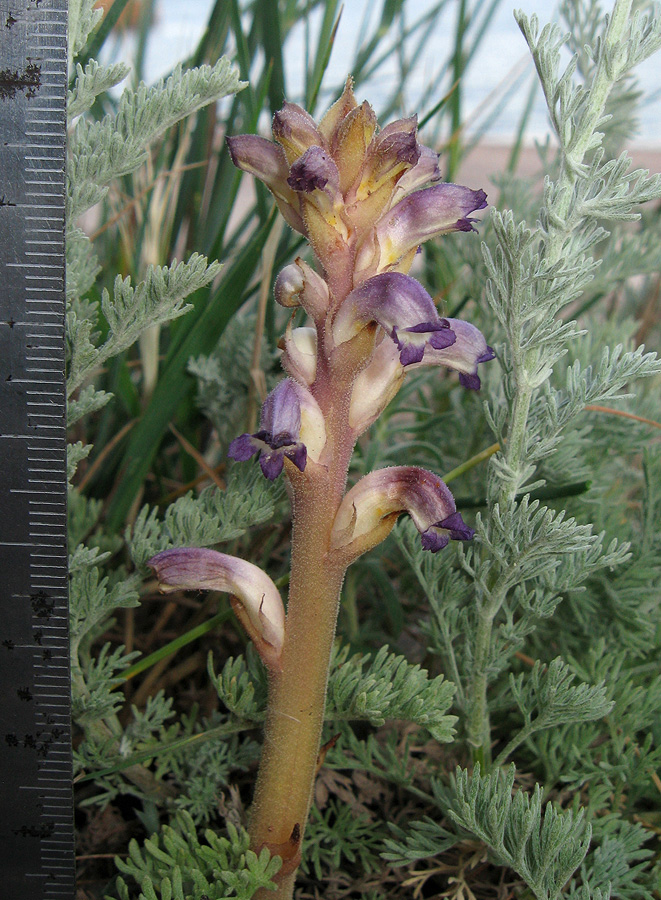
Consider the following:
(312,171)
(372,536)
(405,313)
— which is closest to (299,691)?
(372,536)

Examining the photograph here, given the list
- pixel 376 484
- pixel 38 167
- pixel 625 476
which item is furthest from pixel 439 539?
pixel 625 476

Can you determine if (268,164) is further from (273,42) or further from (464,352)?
(273,42)

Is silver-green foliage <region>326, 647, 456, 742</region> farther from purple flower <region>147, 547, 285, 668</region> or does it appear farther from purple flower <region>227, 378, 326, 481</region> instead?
purple flower <region>227, 378, 326, 481</region>

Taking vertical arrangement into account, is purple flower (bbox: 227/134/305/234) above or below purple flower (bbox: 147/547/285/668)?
above

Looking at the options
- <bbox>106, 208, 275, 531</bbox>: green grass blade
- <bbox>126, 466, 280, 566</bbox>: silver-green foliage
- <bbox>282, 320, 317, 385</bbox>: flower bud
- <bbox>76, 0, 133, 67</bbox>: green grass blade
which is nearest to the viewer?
<bbox>282, 320, 317, 385</bbox>: flower bud

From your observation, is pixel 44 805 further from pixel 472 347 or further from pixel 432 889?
pixel 472 347

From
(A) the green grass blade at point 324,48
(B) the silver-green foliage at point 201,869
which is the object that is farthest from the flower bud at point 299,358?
(B) the silver-green foliage at point 201,869

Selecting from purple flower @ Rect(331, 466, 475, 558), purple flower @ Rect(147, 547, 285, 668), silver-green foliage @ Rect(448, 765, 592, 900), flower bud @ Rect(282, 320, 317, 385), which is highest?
flower bud @ Rect(282, 320, 317, 385)

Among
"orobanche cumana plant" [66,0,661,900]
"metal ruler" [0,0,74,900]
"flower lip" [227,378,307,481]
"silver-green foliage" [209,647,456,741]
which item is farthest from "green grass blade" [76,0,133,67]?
"silver-green foliage" [209,647,456,741]

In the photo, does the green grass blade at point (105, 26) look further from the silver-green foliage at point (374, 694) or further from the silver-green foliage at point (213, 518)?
the silver-green foliage at point (374, 694)

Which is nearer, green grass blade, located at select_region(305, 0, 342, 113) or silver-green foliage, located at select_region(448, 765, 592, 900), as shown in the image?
silver-green foliage, located at select_region(448, 765, 592, 900)
